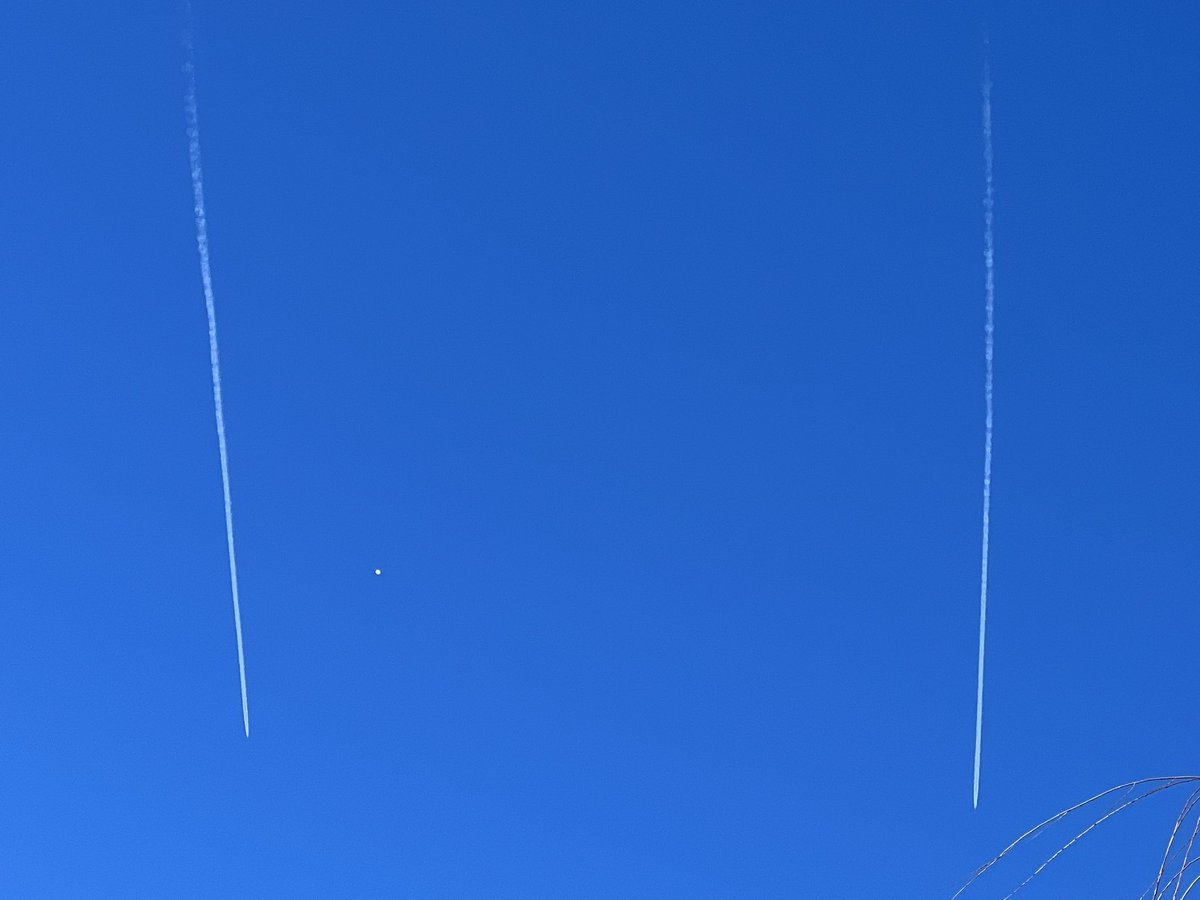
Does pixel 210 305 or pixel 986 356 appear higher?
pixel 210 305

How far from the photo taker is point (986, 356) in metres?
2.87

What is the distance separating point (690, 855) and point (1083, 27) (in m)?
2.09

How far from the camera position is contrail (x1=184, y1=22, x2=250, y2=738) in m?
2.79

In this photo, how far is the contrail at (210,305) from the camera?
2.79m

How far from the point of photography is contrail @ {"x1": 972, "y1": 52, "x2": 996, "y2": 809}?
2824 mm

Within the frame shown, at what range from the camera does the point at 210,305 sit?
2.84m

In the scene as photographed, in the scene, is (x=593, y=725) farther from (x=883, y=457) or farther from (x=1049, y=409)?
(x=1049, y=409)

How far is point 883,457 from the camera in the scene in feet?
9.50

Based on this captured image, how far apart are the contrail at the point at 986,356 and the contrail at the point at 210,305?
1.70 meters

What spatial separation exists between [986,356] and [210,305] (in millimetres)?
1782

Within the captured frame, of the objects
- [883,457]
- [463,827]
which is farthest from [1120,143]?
[463,827]

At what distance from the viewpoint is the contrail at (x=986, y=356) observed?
2.82 m

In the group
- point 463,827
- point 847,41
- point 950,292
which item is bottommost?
point 463,827

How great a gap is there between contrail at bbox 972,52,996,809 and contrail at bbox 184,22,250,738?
5.59ft
